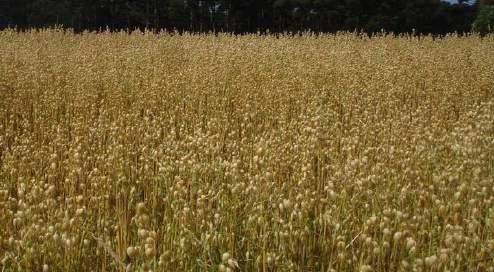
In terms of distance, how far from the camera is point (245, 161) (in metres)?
2.97

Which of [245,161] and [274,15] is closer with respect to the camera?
[245,161]

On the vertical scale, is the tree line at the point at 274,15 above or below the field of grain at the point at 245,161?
above

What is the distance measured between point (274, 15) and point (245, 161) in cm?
2163

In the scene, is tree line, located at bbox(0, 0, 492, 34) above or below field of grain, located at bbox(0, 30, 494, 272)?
above

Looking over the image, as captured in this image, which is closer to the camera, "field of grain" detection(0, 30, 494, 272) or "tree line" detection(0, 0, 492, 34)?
"field of grain" detection(0, 30, 494, 272)

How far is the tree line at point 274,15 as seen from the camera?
832 inches

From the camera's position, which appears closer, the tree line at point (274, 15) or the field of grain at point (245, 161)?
the field of grain at point (245, 161)

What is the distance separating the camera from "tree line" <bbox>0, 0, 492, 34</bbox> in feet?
69.3

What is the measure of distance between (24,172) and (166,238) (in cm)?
124

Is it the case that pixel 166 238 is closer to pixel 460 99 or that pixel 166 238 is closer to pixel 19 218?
pixel 19 218

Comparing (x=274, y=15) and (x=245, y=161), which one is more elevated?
(x=274, y=15)

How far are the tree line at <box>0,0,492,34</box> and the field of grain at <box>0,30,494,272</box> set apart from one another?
14968 mm

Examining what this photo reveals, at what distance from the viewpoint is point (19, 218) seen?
1.83 m

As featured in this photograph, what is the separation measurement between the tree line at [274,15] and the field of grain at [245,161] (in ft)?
49.1
